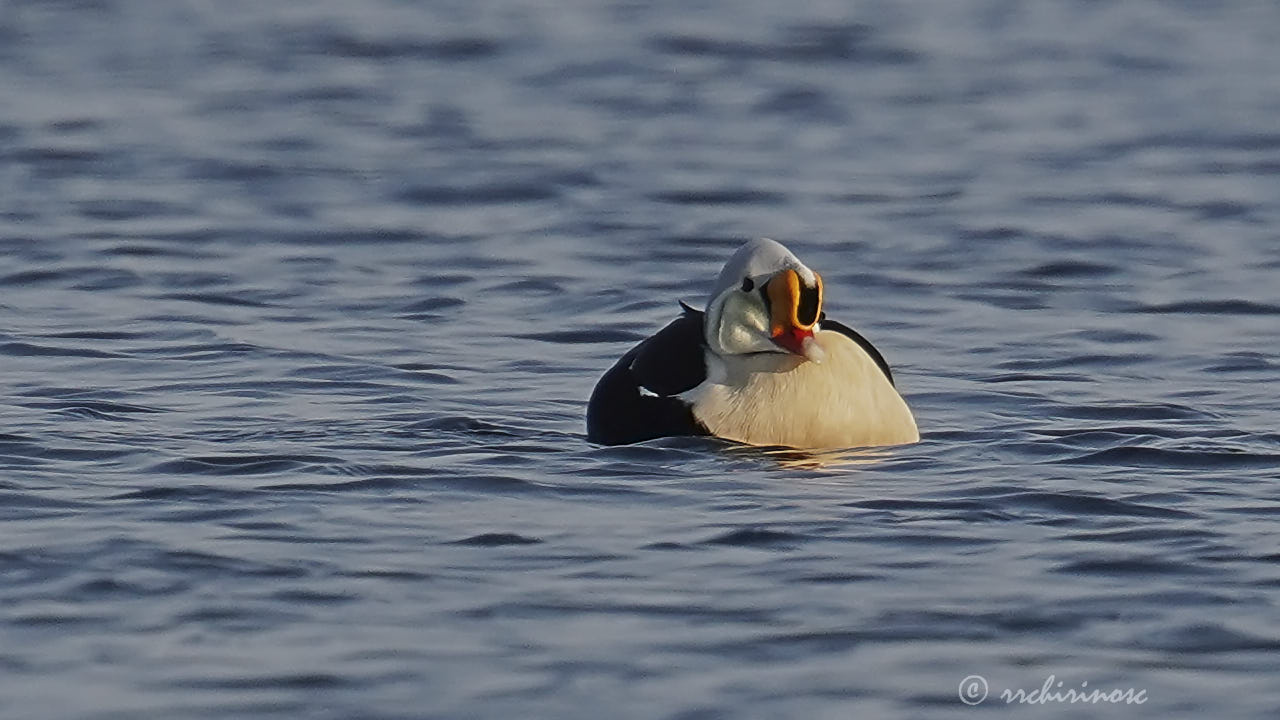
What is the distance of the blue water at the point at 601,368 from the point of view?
267 inches

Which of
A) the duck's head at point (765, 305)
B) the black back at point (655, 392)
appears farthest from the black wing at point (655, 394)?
the duck's head at point (765, 305)

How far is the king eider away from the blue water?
117mm

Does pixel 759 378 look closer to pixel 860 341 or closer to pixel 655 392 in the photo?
pixel 655 392

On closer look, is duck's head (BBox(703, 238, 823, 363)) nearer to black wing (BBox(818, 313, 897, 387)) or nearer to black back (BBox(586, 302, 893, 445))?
black back (BBox(586, 302, 893, 445))

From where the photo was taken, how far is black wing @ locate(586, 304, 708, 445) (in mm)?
9195

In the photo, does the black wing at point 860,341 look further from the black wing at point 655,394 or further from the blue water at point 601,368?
the black wing at point 655,394

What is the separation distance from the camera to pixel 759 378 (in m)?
9.21

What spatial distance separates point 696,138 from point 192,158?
3668 millimetres

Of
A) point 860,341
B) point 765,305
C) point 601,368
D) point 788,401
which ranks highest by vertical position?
point 765,305

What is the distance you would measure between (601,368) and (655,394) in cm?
223

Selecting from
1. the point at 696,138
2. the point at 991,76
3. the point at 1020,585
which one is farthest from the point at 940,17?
the point at 1020,585

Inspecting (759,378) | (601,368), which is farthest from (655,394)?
(601,368)

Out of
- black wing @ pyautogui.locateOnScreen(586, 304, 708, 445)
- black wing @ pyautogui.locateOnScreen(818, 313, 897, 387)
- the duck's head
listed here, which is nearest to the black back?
black wing @ pyautogui.locateOnScreen(586, 304, 708, 445)

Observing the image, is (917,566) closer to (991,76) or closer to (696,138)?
(696,138)
